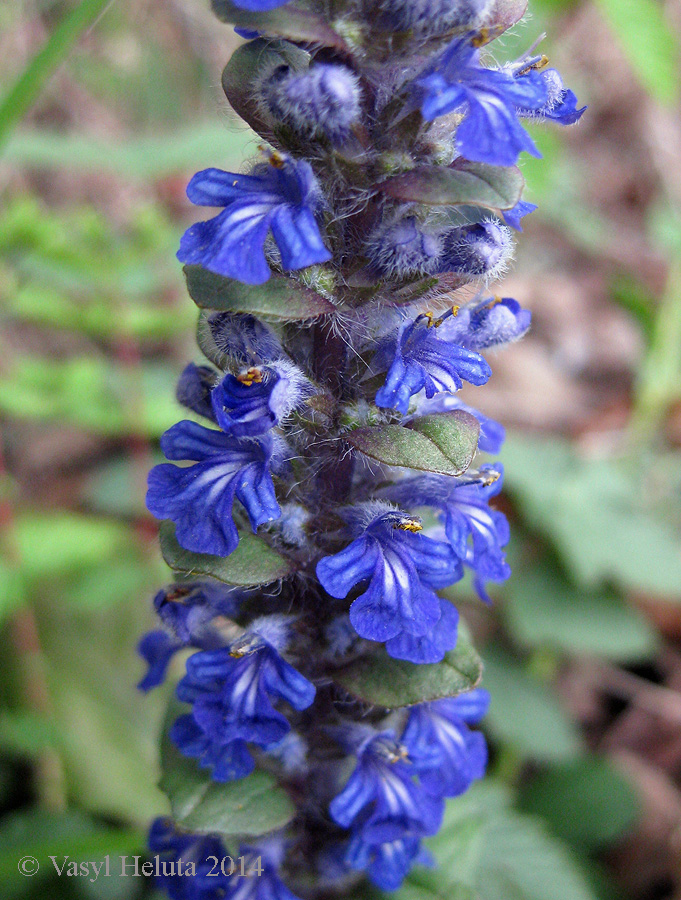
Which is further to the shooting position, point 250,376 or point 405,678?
point 405,678

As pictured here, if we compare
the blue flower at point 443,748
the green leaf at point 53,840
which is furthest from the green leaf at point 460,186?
the green leaf at point 53,840

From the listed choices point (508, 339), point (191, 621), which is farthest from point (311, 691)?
point (508, 339)

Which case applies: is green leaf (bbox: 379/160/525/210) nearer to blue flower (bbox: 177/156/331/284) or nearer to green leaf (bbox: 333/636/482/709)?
blue flower (bbox: 177/156/331/284)

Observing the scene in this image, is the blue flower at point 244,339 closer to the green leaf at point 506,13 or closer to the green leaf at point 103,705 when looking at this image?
the green leaf at point 506,13

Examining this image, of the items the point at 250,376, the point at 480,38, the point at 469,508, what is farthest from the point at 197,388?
the point at 480,38

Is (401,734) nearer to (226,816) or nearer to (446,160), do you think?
(226,816)

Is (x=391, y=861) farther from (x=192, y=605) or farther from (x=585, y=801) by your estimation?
(x=585, y=801)

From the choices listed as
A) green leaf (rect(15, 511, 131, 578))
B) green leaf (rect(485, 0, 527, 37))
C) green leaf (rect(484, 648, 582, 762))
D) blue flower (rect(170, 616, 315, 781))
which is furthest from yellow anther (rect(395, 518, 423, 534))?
green leaf (rect(484, 648, 582, 762))
